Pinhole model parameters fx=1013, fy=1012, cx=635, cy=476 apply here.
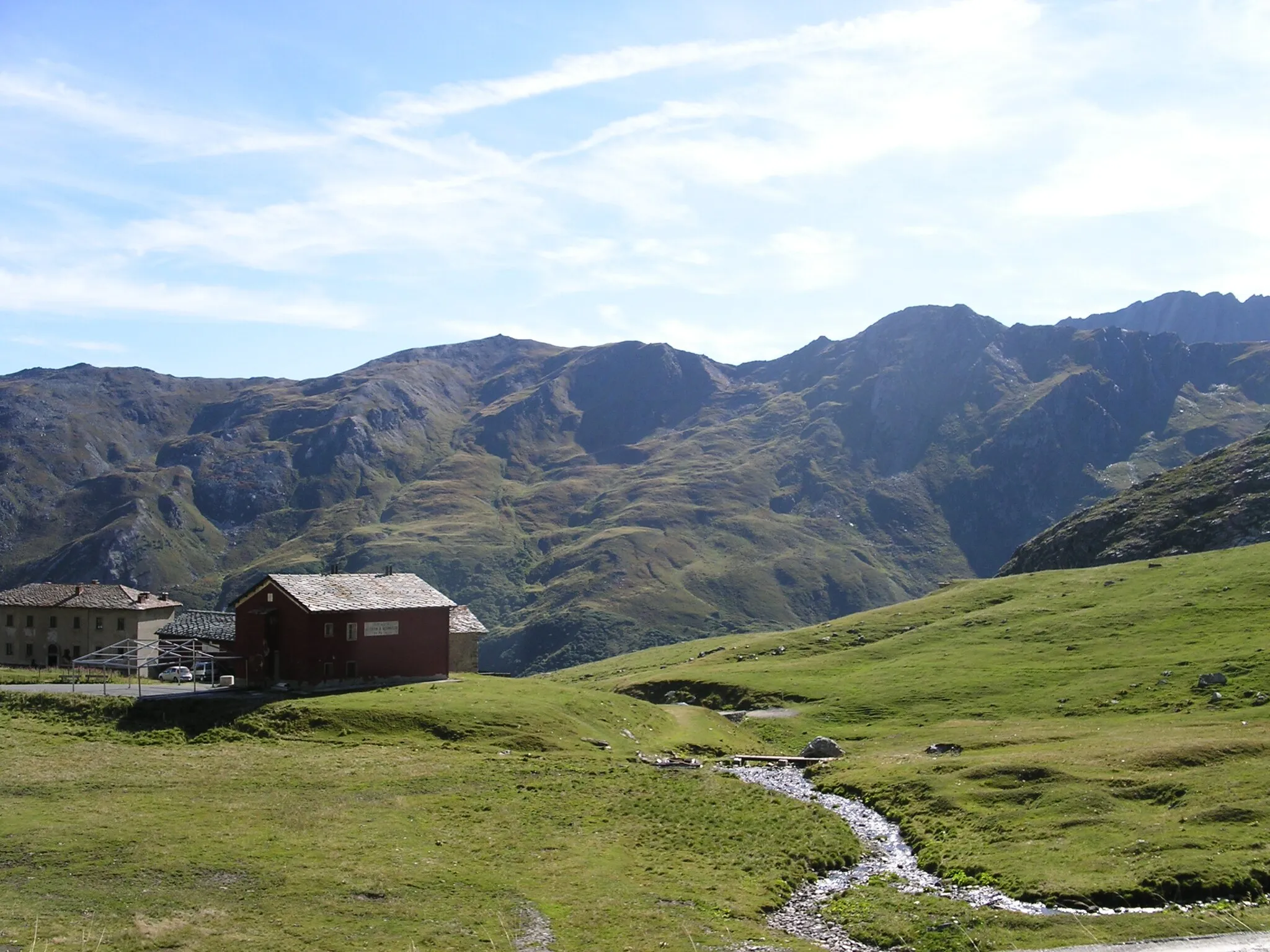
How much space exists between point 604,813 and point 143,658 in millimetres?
63718

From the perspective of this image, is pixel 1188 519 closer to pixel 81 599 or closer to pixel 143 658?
pixel 143 658

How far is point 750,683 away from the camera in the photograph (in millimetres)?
104688

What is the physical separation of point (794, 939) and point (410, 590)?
59.9 meters

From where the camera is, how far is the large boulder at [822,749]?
74.1 metres

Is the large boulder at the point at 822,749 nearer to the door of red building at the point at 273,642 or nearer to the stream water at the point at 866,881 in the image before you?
the stream water at the point at 866,881

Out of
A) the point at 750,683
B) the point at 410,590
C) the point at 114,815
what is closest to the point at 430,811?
the point at 114,815

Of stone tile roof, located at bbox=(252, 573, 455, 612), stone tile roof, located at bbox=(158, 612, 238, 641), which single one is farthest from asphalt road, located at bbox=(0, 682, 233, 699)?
stone tile roof, located at bbox=(158, 612, 238, 641)

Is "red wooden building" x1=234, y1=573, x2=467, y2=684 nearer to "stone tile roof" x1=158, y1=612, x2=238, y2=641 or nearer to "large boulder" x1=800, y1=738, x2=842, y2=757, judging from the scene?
"stone tile roof" x1=158, y1=612, x2=238, y2=641

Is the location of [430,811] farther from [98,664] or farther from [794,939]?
[98,664]

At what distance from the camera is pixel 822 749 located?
74375mm

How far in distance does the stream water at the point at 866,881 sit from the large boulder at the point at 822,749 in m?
14.2

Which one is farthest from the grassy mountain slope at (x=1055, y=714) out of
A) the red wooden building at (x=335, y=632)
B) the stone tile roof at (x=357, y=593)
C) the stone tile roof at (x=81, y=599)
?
the stone tile roof at (x=81, y=599)

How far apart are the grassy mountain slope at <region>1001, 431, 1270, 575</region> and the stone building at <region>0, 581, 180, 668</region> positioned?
150 m

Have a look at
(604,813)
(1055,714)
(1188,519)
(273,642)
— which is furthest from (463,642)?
(1188,519)
